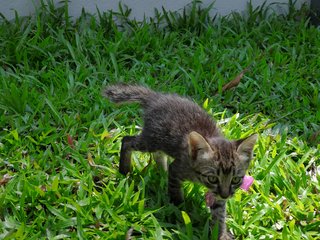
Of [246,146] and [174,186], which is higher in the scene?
[246,146]

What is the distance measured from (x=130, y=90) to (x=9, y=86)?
1.30 m

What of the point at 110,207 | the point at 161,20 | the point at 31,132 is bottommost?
the point at 110,207

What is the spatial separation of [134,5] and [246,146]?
12.0 ft

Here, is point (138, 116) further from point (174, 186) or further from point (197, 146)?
point (197, 146)

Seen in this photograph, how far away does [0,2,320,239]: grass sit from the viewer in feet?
15.3

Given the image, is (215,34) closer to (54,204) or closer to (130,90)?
(130,90)

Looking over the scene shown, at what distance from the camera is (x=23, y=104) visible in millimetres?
5828

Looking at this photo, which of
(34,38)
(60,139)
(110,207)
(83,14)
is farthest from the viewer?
(83,14)

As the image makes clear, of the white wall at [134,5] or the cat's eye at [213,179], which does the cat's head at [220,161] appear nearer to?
the cat's eye at [213,179]

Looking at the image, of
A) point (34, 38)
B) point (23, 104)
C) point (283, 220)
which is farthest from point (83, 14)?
point (283, 220)

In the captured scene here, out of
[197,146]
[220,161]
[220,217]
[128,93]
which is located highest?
[128,93]

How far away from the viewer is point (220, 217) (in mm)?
4633

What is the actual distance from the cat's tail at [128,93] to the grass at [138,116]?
31 cm

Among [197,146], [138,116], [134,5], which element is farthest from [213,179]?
[134,5]
